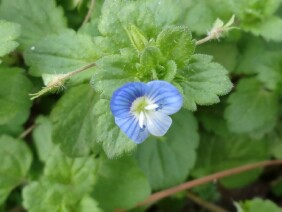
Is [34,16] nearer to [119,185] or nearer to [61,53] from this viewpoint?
[61,53]

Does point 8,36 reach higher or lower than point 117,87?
higher

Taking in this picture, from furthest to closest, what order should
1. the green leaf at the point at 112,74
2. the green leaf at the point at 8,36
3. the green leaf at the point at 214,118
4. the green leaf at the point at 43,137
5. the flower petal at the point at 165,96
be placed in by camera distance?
the green leaf at the point at 214,118
the green leaf at the point at 43,137
the green leaf at the point at 8,36
the green leaf at the point at 112,74
the flower petal at the point at 165,96

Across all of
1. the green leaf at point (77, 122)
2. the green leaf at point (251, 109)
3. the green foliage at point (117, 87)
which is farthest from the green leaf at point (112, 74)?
the green leaf at point (251, 109)

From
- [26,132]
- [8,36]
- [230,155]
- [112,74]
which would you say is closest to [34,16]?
[8,36]

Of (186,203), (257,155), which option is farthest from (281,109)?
(186,203)

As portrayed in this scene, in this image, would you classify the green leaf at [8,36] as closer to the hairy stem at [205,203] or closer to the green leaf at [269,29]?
the green leaf at [269,29]

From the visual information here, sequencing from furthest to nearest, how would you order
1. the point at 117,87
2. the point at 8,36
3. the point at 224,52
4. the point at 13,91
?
the point at 224,52 < the point at 13,91 < the point at 8,36 < the point at 117,87
